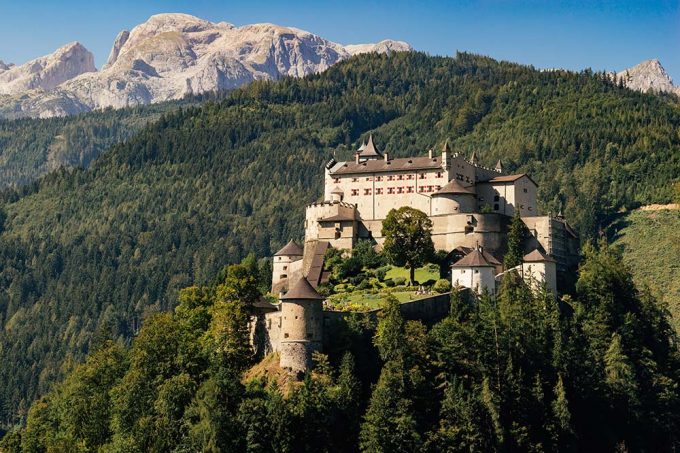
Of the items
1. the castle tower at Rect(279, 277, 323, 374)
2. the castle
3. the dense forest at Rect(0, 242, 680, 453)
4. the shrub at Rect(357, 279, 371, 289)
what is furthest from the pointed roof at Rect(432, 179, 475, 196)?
the castle tower at Rect(279, 277, 323, 374)

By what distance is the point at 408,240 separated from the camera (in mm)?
115562

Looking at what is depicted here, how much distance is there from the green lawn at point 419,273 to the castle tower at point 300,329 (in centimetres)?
2351

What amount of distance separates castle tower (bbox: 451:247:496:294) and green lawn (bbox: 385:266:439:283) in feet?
19.6

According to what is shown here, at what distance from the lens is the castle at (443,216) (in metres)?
117

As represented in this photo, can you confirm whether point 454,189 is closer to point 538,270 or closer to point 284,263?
point 538,270

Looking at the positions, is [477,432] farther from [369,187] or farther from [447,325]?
[369,187]

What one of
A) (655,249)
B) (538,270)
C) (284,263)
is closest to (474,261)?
(538,270)

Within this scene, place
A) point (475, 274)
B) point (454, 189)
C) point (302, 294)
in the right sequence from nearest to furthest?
1. point (302, 294)
2. point (475, 274)
3. point (454, 189)

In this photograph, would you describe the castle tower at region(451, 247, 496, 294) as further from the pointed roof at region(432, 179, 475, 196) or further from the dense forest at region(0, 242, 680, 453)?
the pointed roof at region(432, 179, 475, 196)

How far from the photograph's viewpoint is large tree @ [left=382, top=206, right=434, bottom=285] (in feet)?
376

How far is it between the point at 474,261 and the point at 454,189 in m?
15.6

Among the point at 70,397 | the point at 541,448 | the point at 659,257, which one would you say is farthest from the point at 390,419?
the point at 659,257

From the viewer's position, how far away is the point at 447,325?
97562mm

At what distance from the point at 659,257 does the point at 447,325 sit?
6193cm
